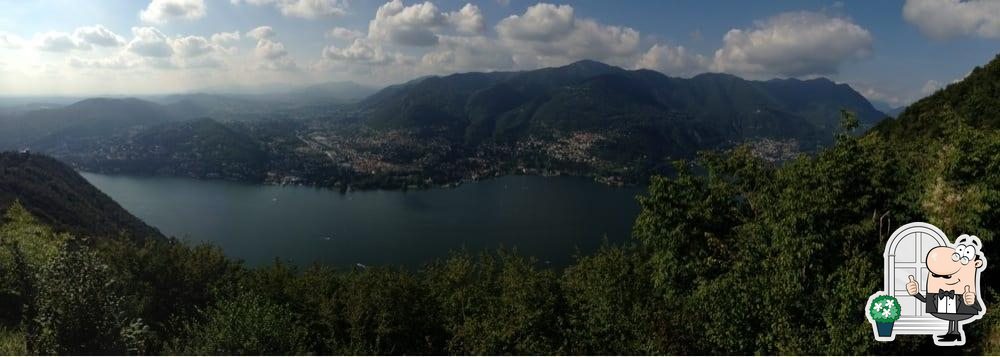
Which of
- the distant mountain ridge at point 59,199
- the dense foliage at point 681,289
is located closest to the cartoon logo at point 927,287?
the dense foliage at point 681,289

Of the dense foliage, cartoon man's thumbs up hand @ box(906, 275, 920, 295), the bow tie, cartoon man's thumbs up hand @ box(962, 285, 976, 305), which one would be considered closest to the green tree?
the dense foliage

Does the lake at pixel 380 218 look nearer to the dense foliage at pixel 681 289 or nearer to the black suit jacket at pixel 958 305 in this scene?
the dense foliage at pixel 681 289

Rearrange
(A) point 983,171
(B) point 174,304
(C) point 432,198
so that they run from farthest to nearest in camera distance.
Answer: (C) point 432,198
(B) point 174,304
(A) point 983,171

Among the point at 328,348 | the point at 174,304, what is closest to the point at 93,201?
the point at 174,304

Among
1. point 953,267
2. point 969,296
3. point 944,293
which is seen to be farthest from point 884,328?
point 953,267

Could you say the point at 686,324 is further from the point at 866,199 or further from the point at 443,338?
the point at 443,338
